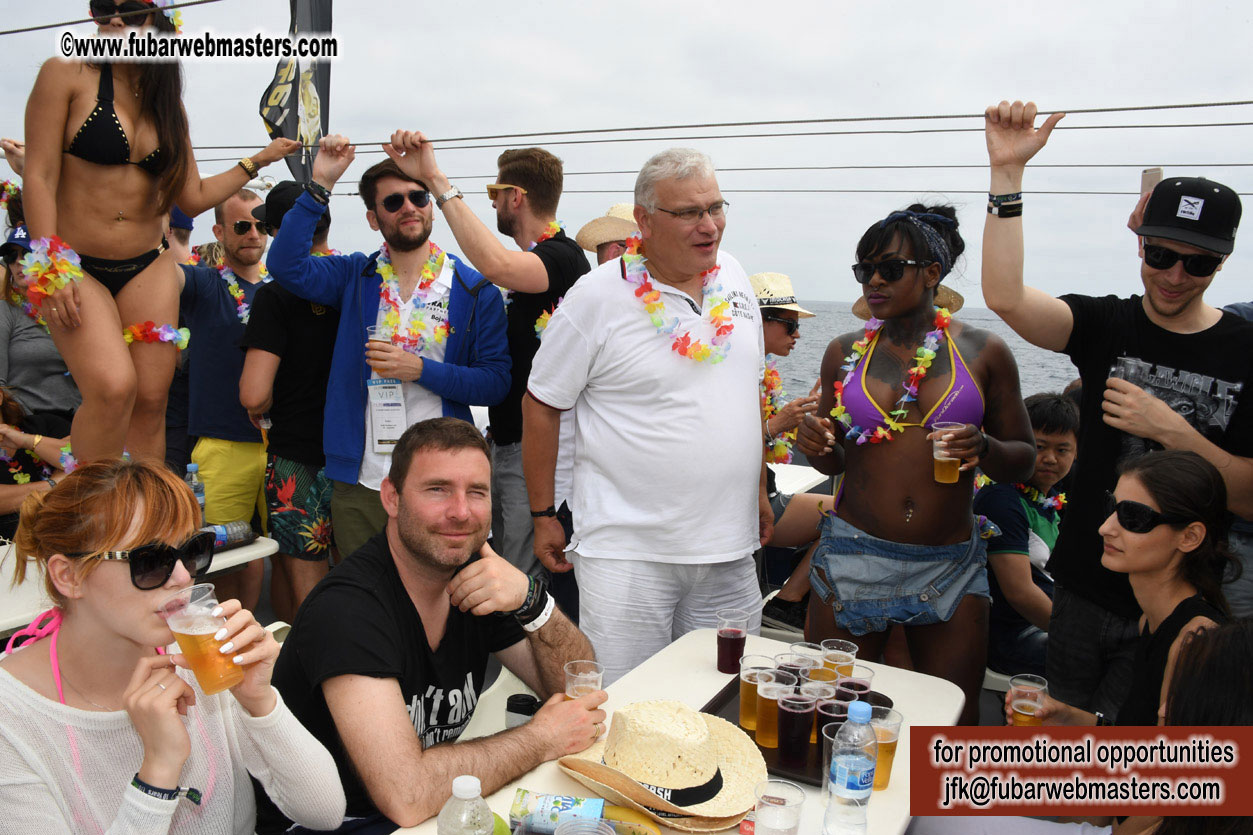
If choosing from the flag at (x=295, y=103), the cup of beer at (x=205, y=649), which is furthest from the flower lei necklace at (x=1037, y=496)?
the flag at (x=295, y=103)

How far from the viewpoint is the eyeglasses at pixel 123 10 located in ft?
9.64

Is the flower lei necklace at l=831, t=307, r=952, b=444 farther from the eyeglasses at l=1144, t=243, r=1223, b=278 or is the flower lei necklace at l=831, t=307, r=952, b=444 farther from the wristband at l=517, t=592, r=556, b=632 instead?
the wristband at l=517, t=592, r=556, b=632

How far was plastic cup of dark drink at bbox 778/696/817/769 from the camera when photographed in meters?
1.88

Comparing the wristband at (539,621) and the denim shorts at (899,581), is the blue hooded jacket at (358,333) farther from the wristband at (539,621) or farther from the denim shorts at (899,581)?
the denim shorts at (899,581)

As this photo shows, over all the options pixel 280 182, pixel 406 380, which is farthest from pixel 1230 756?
pixel 280 182

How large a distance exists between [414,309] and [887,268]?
6.34 feet

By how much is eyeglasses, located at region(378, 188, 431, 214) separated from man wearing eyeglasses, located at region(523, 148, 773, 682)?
1024 millimetres

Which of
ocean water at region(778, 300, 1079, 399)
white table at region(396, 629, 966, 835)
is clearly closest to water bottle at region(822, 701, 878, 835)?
white table at region(396, 629, 966, 835)

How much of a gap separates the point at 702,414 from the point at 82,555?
71.5 inches

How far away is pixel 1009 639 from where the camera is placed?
3.51 m

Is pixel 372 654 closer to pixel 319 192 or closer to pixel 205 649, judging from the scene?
pixel 205 649

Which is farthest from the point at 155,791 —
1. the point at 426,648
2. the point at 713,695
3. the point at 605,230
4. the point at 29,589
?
the point at 605,230

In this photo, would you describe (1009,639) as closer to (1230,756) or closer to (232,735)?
(1230,756)

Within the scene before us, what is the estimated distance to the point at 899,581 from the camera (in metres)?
2.81
